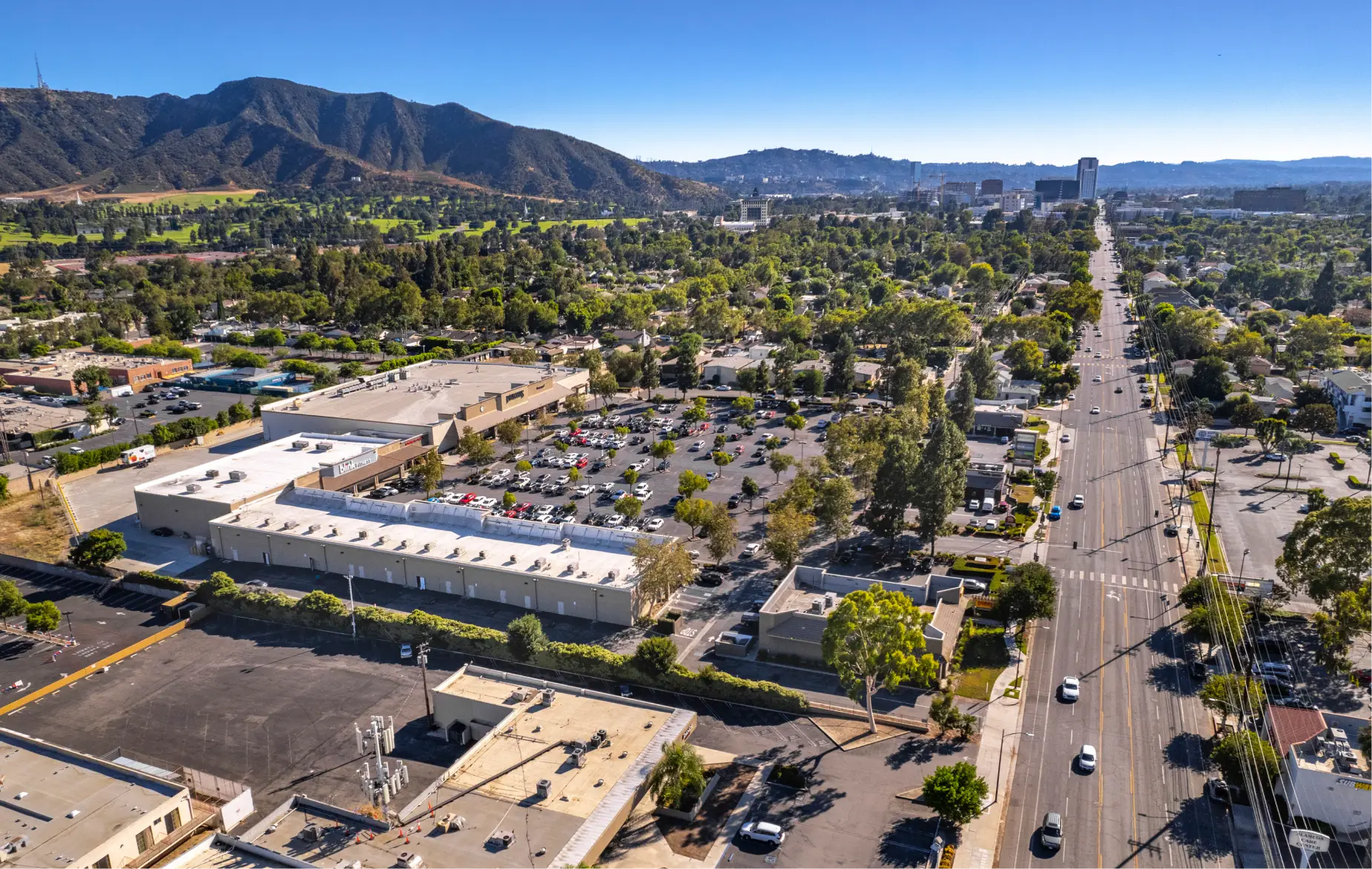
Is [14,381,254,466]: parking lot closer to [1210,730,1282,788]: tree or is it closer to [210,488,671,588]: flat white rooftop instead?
[210,488,671,588]: flat white rooftop

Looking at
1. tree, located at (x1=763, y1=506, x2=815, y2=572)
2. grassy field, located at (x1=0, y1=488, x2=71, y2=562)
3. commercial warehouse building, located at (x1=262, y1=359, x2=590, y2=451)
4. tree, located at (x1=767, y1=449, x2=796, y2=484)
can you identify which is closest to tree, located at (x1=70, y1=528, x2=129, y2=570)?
grassy field, located at (x1=0, y1=488, x2=71, y2=562)

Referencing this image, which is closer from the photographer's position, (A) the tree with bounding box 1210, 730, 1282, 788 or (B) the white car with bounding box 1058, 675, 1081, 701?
(A) the tree with bounding box 1210, 730, 1282, 788

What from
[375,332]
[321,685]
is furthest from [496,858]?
[375,332]

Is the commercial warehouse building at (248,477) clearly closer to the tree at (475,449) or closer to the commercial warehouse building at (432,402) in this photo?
the commercial warehouse building at (432,402)

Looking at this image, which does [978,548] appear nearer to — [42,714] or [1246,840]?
[1246,840]

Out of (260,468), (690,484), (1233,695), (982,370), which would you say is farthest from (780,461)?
(260,468)

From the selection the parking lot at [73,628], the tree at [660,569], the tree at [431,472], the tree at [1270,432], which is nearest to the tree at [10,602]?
the parking lot at [73,628]
